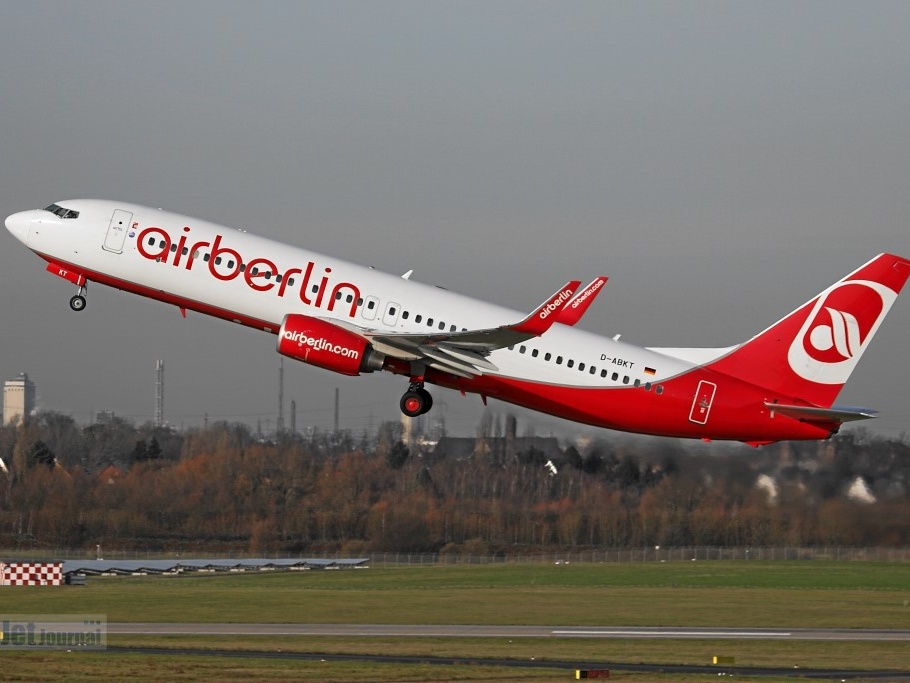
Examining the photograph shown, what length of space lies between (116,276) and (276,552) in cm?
4378

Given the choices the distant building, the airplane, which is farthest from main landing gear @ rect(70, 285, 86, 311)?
the distant building

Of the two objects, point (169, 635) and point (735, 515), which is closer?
point (169, 635)

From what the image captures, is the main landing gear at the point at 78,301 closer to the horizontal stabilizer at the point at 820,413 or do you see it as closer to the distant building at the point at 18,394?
the horizontal stabilizer at the point at 820,413

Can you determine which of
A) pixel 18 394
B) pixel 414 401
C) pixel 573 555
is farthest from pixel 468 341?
pixel 18 394

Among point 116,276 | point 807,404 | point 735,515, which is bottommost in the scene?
point 735,515

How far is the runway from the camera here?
2188 inches

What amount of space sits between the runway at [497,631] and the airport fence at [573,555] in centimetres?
628

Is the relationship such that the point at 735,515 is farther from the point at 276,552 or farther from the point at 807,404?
the point at 276,552

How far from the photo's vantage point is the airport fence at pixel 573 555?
66.2 m

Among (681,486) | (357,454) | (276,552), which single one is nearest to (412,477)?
(357,454)

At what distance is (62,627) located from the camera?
5566 cm

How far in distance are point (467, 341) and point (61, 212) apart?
15.1m

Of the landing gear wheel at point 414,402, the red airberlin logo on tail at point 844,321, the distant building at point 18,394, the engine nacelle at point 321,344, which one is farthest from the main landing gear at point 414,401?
the distant building at point 18,394

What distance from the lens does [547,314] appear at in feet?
149
